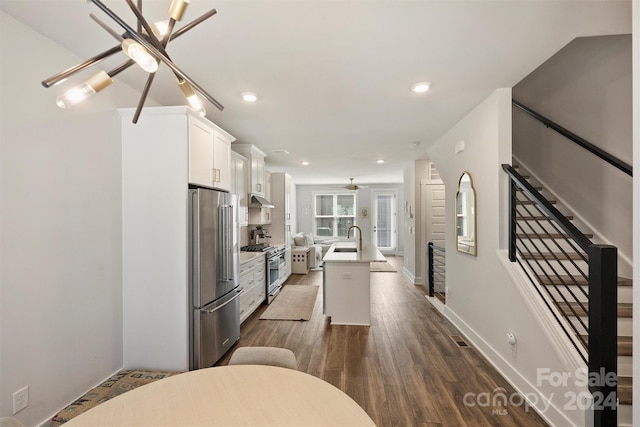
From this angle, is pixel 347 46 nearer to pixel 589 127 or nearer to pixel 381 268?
pixel 589 127

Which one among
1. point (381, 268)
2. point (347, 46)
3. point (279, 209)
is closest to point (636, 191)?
point (347, 46)

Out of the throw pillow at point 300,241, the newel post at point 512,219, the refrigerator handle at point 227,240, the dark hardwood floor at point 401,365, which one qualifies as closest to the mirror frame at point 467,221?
the newel post at point 512,219

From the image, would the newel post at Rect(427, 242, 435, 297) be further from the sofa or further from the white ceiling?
the sofa

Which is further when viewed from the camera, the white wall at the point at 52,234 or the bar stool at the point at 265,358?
the white wall at the point at 52,234

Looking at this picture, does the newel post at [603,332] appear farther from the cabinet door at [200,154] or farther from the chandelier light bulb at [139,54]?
the cabinet door at [200,154]

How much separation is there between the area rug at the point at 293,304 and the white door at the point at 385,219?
5042mm

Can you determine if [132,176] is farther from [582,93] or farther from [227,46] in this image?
[582,93]

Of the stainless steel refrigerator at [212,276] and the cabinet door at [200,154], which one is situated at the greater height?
the cabinet door at [200,154]

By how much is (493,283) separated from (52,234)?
11.7 ft

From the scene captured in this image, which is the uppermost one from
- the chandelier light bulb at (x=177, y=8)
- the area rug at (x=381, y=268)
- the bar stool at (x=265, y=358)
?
the chandelier light bulb at (x=177, y=8)

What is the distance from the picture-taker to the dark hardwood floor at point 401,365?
6.61 ft

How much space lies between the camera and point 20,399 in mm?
1680

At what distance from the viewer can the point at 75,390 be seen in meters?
2.02

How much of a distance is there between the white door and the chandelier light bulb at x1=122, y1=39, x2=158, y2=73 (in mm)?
9267
